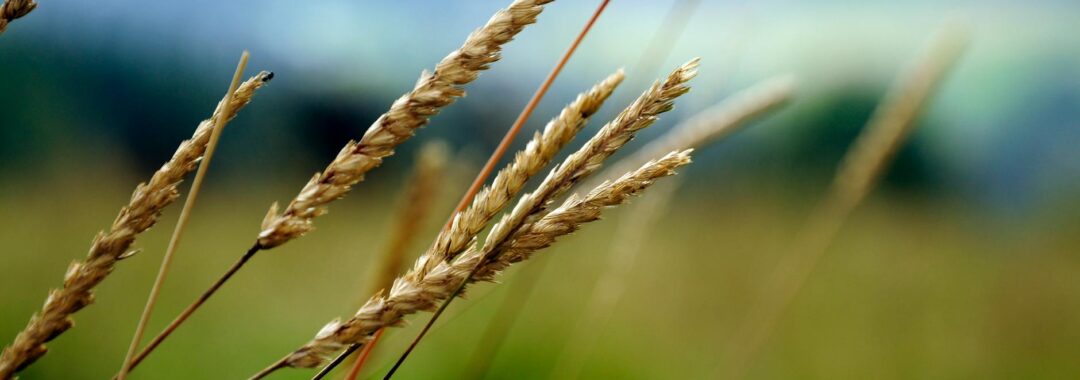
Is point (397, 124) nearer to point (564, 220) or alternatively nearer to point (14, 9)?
point (564, 220)

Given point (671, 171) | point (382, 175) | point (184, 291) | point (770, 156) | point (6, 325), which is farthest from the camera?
point (770, 156)

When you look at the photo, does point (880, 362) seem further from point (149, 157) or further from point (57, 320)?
point (149, 157)

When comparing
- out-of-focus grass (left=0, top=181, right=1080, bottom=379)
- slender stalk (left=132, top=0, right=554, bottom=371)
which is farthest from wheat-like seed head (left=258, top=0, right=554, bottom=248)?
out-of-focus grass (left=0, top=181, right=1080, bottom=379)

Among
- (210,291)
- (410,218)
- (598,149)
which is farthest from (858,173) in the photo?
(210,291)

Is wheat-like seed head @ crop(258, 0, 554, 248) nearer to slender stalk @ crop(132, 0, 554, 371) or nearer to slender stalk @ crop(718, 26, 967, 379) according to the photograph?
slender stalk @ crop(132, 0, 554, 371)

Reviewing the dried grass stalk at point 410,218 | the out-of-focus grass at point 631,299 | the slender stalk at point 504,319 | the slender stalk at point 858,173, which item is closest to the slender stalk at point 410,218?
the dried grass stalk at point 410,218

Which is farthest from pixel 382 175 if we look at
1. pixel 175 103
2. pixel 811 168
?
pixel 811 168
